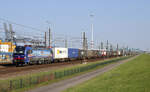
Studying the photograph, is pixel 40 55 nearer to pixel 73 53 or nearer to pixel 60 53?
pixel 60 53

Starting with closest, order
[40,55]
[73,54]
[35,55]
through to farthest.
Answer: [35,55]
[40,55]
[73,54]

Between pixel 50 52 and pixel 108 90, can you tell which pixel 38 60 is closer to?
pixel 50 52

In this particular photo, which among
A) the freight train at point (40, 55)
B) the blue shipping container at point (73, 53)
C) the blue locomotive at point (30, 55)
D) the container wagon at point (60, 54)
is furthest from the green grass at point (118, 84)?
the blue shipping container at point (73, 53)

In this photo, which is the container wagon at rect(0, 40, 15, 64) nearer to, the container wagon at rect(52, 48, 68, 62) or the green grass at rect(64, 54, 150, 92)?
the container wagon at rect(52, 48, 68, 62)

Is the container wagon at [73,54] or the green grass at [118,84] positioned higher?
the container wagon at [73,54]

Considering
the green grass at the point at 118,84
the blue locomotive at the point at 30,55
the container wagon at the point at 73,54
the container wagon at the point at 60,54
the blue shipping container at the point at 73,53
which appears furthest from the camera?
the container wagon at the point at 73,54

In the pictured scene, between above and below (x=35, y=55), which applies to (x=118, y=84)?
below

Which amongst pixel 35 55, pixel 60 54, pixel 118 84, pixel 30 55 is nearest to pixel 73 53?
pixel 60 54

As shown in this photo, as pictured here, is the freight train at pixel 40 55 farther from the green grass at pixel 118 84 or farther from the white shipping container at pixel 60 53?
the green grass at pixel 118 84

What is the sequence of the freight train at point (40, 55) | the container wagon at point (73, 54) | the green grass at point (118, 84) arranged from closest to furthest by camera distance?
the green grass at point (118, 84), the freight train at point (40, 55), the container wagon at point (73, 54)

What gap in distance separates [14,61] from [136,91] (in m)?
32.4

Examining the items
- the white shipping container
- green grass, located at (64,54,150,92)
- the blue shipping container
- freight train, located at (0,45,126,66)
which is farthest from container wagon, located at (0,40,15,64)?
the blue shipping container

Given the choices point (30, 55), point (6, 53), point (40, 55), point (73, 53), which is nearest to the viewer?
point (6, 53)

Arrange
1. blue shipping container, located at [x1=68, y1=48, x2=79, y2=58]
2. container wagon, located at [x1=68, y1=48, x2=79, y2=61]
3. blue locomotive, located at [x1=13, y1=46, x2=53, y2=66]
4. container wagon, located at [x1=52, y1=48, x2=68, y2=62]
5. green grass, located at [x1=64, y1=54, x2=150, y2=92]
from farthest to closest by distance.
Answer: container wagon, located at [x1=68, y1=48, x2=79, y2=61]
blue shipping container, located at [x1=68, y1=48, x2=79, y2=58]
container wagon, located at [x1=52, y1=48, x2=68, y2=62]
blue locomotive, located at [x1=13, y1=46, x2=53, y2=66]
green grass, located at [x1=64, y1=54, x2=150, y2=92]
